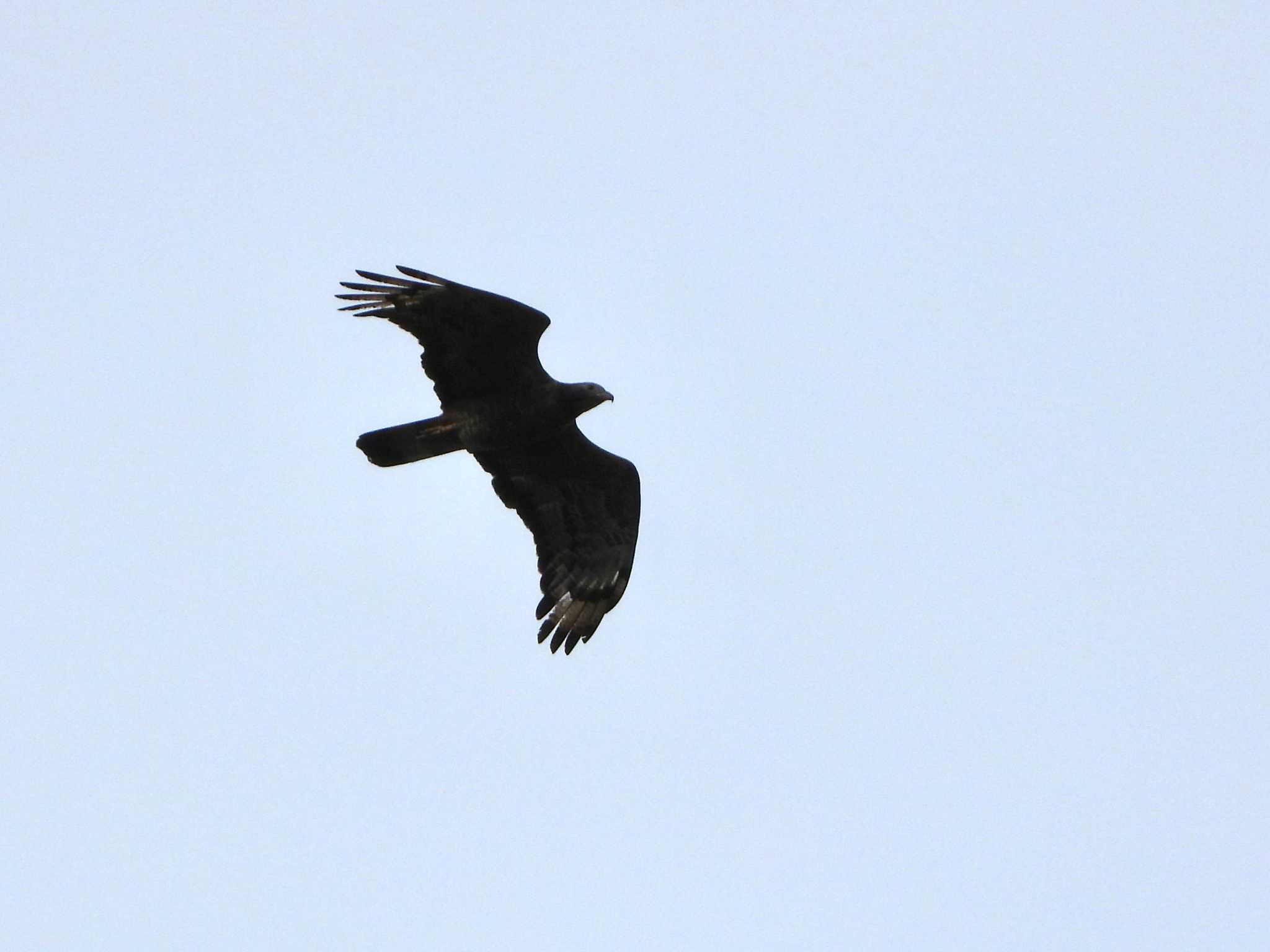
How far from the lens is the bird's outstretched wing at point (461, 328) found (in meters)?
14.4

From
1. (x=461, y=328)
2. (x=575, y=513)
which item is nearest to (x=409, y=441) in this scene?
(x=461, y=328)

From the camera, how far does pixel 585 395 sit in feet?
48.7

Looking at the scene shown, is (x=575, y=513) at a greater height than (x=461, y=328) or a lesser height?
lesser

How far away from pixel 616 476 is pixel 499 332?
5.96 ft

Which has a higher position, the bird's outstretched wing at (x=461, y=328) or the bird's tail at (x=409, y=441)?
the bird's outstretched wing at (x=461, y=328)

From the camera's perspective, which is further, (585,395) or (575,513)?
(575,513)

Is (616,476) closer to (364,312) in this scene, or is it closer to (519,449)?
(519,449)

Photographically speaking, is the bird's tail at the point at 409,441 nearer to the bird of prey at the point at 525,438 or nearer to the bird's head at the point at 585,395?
the bird of prey at the point at 525,438

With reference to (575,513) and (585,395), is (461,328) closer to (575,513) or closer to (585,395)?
(585,395)

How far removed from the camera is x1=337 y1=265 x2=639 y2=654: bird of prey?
47.6 ft

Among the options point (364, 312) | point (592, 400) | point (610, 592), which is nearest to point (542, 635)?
point (610, 592)

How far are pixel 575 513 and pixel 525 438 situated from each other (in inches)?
35.0

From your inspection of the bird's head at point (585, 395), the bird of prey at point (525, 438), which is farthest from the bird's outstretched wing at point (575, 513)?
the bird's head at point (585, 395)

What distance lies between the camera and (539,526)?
A: 15.7m
